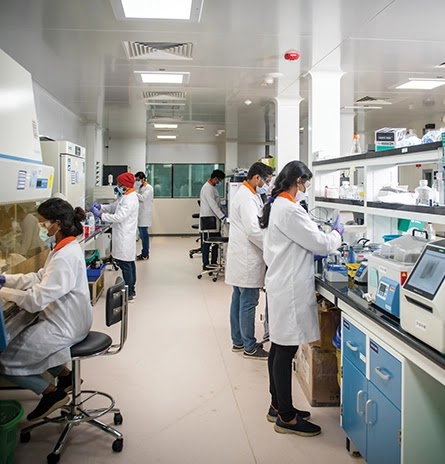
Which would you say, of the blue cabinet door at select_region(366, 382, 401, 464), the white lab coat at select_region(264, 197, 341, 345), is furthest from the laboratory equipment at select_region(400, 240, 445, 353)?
the white lab coat at select_region(264, 197, 341, 345)

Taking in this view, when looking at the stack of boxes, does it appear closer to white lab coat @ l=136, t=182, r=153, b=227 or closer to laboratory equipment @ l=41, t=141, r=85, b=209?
laboratory equipment @ l=41, t=141, r=85, b=209

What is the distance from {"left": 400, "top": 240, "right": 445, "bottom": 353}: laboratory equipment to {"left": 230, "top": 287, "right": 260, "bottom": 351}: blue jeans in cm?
183

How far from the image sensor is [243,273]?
348 centimetres

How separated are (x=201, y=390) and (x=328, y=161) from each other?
6.77 ft

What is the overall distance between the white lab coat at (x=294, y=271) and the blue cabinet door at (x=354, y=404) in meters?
0.28

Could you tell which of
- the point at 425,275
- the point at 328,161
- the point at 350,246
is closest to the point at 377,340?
the point at 425,275

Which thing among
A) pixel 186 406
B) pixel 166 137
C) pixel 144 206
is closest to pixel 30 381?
pixel 186 406

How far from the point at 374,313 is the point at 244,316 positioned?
168cm

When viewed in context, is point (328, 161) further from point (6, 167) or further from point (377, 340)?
point (6, 167)

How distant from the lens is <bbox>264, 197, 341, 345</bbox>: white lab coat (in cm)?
239

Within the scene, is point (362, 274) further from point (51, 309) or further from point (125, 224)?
point (125, 224)

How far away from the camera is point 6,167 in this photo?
216 cm

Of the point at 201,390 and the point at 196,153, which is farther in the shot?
the point at 196,153

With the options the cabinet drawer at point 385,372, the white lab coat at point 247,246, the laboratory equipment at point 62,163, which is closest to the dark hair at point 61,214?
the white lab coat at point 247,246
